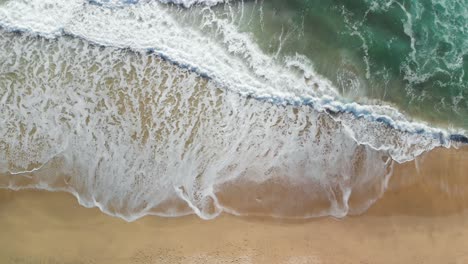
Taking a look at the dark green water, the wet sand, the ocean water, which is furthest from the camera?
the dark green water

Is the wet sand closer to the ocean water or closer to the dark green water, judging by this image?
the ocean water

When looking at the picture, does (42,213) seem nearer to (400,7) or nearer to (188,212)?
(188,212)

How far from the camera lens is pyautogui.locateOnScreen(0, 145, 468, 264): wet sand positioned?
723 cm

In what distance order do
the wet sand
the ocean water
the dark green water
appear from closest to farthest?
the wet sand
the ocean water
the dark green water

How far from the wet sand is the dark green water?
1.96 m

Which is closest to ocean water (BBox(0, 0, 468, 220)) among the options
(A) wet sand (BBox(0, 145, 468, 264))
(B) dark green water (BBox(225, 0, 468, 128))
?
(B) dark green water (BBox(225, 0, 468, 128))

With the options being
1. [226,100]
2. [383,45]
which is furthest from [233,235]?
[383,45]

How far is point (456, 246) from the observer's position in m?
7.52

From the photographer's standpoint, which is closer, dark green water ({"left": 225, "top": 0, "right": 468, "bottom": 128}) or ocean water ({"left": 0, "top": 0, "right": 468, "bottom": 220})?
ocean water ({"left": 0, "top": 0, "right": 468, "bottom": 220})

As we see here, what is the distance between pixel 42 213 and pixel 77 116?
5.98 feet

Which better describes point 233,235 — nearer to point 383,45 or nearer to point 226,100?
point 226,100

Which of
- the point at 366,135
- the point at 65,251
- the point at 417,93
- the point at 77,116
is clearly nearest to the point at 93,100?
the point at 77,116

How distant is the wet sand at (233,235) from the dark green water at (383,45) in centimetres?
196

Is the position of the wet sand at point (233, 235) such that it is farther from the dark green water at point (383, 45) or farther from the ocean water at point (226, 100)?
the dark green water at point (383, 45)
